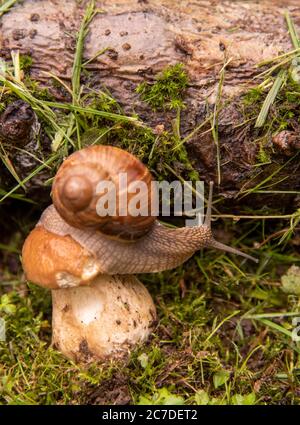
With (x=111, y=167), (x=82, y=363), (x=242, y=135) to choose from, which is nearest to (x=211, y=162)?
(x=242, y=135)

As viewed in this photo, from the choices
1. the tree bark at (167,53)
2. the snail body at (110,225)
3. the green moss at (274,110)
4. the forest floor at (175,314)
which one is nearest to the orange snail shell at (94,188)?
the snail body at (110,225)

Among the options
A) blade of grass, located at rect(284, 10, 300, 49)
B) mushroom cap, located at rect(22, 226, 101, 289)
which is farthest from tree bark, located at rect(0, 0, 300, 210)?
mushroom cap, located at rect(22, 226, 101, 289)

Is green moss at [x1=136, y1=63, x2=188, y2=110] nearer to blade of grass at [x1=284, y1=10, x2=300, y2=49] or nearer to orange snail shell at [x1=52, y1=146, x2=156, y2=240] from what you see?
orange snail shell at [x1=52, y1=146, x2=156, y2=240]

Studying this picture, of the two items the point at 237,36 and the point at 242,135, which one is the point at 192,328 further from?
the point at 237,36

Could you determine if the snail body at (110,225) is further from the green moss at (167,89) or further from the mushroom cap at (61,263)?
the green moss at (167,89)

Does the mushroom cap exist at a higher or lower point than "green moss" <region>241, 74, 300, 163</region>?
lower
